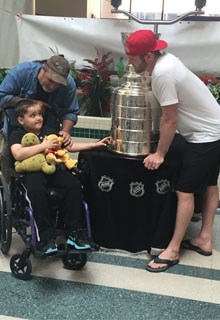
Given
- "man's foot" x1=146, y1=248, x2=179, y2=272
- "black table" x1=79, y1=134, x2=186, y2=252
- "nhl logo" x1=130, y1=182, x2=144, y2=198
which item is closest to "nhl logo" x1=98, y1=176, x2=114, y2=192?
"black table" x1=79, y1=134, x2=186, y2=252

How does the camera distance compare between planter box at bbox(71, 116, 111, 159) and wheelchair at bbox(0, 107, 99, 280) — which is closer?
wheelchair at bbox(0, 107, 99, 280)

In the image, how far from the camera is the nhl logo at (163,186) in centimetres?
230

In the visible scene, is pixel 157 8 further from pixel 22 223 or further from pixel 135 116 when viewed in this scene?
pixel 22 223

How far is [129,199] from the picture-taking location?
2.37 metres

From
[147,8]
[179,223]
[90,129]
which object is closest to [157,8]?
[147,8]

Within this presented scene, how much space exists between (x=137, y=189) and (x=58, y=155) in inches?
19.1

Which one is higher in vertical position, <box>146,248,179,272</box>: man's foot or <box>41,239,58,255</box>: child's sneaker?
<box>41,239,58,255</box>: child's sneaker

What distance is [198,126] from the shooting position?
7.41 feet

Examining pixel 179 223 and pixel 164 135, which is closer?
pixel 164 135

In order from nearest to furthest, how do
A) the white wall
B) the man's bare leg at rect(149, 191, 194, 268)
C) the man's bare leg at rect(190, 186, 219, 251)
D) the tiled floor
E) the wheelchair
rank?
the tiled floor → the wheelchair → the man's bare leg at rect(149, 191, 194, 268) → the man's bare leg at rect(190, 186, 219, 251) → the white wall

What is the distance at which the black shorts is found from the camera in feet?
7.39

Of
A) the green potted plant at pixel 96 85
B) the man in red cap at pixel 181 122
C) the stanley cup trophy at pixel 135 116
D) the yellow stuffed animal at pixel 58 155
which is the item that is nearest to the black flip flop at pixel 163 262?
the man in red cap at pixel 181 122

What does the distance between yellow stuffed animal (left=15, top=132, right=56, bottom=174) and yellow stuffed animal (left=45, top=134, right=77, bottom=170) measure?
0.03m

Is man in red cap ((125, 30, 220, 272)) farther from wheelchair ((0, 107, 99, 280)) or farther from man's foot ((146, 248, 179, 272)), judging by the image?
wheelchair ((0, 107, 99, 280))
